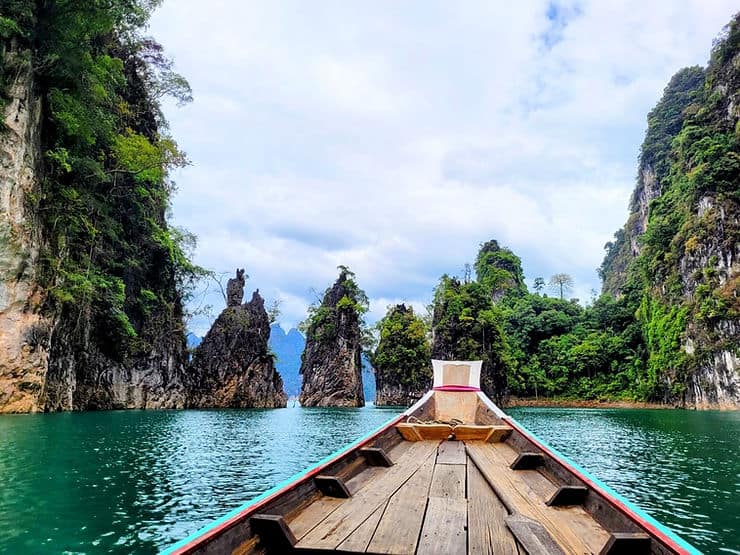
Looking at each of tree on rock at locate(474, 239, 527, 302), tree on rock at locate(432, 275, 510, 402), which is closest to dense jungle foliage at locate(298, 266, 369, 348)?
tree on rock at locate(432, 275, 510, 402)

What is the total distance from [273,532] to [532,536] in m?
1.55

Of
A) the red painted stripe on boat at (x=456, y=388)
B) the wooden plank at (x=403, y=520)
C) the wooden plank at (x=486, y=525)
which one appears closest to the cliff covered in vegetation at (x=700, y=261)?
the red painted stripe on boat at (x=456, y=388)

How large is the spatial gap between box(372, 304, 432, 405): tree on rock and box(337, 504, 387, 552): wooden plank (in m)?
53.4

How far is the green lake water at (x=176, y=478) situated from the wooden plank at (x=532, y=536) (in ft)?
12.6

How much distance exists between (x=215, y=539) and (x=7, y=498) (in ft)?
20.3

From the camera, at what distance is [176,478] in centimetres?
855

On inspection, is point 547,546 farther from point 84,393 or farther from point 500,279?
point 500,279

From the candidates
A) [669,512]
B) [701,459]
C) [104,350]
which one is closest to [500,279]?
[104,350]

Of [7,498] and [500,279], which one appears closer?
[7,498]

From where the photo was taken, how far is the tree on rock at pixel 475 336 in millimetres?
49438

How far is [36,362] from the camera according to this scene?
18891mm

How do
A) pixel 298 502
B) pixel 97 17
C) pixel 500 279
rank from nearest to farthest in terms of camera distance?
pixel 298 502, pixel 97 17, pixel 500 279

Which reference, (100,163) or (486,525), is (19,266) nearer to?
(100,163)

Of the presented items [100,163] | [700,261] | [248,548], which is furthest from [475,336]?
[248,548]
